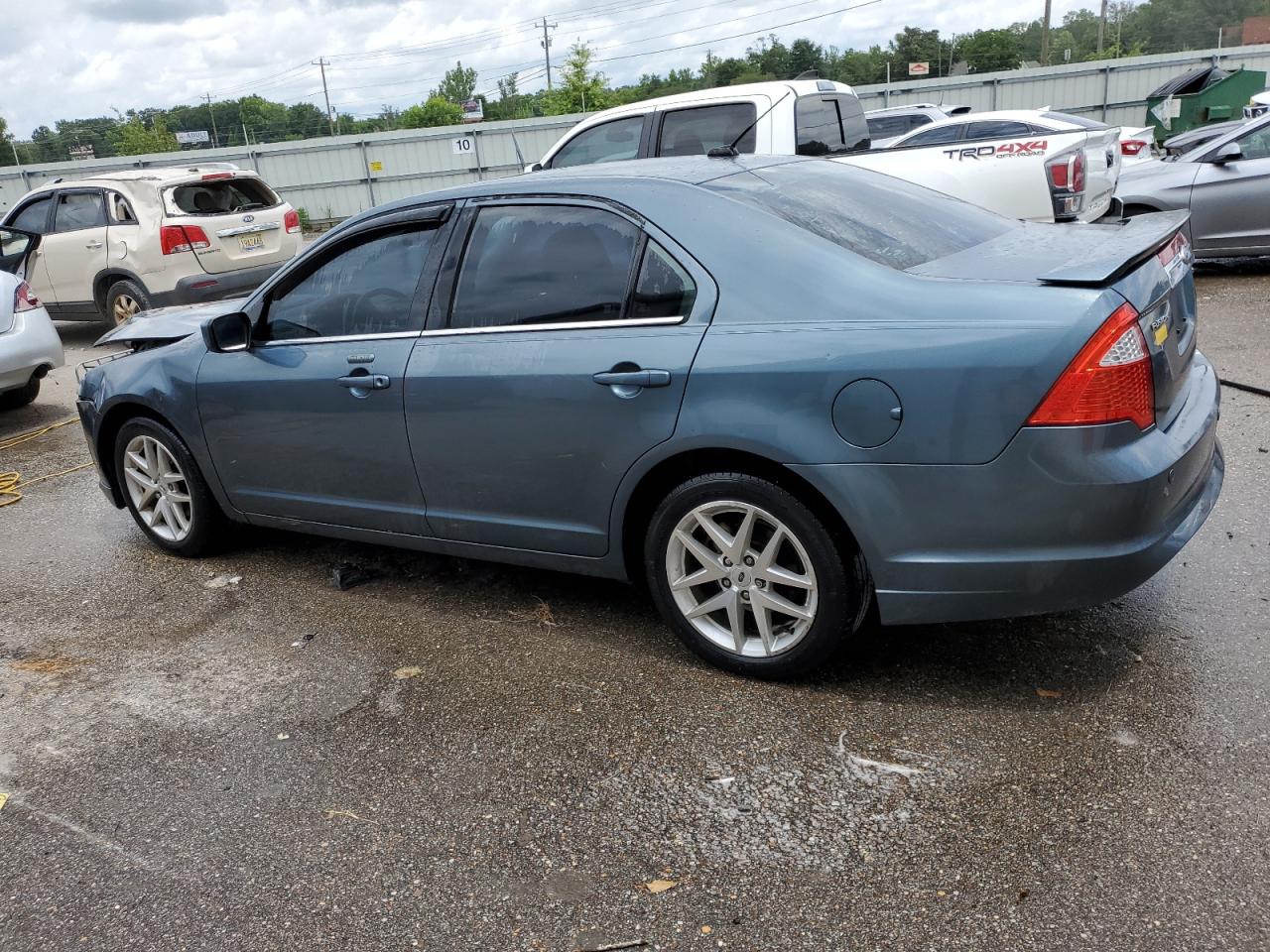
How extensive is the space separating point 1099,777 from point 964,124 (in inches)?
479

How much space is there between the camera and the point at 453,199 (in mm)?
3988

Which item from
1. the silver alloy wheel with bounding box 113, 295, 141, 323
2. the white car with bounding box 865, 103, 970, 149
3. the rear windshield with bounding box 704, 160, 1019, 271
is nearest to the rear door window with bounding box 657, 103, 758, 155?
the rear windshield with bounding box 704, 160, 1019, 271

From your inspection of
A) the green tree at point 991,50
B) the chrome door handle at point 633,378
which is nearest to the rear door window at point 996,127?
the chrome door handle at point 633,378

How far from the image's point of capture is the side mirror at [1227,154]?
400 inches

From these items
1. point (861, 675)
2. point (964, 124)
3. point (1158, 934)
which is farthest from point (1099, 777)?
point (964, 124)

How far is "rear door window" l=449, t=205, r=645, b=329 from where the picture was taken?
3.56m

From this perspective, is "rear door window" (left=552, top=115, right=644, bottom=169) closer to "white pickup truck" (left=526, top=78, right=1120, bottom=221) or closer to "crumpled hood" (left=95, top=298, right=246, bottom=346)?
"white pickup truck" (left=526, top=78, right=1120, bottom=221)

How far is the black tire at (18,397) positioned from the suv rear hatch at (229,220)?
2.46m

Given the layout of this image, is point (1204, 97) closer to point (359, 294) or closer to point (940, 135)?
point (940, 135)

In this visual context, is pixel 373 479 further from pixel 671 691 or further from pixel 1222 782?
pixel 1222 782

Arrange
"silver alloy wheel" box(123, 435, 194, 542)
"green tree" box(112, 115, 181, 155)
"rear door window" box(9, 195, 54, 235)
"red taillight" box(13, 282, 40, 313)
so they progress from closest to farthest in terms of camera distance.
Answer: "silver alloy wheel" box(123, 435, 194, 542) → "red taillight" box(13, 282, 40, 313) → "rear door window" box(9, 195, 54, 235) → "green tree" box(112, 115, 181, 155)

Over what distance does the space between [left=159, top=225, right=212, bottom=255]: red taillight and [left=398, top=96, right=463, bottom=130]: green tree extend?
3319 inches

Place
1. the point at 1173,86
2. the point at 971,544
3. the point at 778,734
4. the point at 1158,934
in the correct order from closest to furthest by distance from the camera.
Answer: the point at 1158,934, the point at 971,544, the point at 778,734, the point at 1173,86

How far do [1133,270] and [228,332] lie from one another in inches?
134
